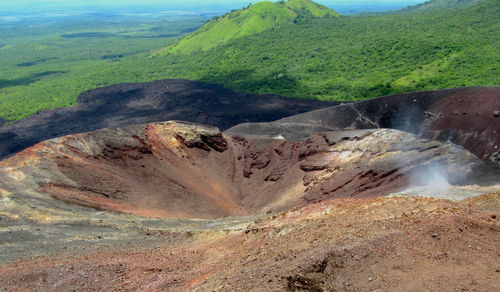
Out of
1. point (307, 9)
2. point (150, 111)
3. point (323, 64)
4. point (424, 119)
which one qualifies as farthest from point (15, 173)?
point (307, 9)

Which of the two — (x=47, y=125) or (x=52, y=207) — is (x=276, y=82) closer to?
(x=47, y=125)

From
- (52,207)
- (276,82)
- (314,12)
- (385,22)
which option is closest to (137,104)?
(276,82)

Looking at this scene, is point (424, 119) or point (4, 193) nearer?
point (4, 193)

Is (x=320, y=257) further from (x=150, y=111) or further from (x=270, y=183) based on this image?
(x=150, y=111)

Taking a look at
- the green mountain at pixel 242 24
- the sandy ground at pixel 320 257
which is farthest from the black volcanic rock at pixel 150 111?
the sandy ground at pixel 320 257

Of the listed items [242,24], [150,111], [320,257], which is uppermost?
[242,24]

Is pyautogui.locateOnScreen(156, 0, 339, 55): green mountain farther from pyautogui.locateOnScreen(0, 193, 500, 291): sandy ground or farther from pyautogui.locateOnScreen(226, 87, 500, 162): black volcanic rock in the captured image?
pyautogui.locateOnScreen(0, 193, 500, 291): sandy ground

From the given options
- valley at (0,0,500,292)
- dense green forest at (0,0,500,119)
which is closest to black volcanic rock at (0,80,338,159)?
valley at (0,0,500,292)
